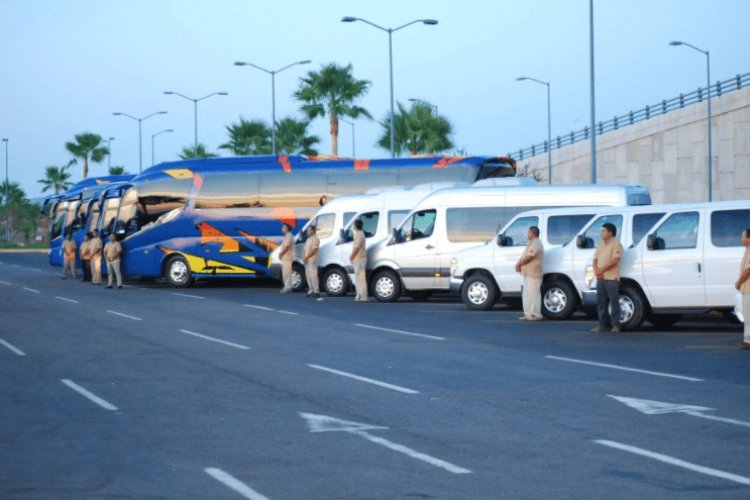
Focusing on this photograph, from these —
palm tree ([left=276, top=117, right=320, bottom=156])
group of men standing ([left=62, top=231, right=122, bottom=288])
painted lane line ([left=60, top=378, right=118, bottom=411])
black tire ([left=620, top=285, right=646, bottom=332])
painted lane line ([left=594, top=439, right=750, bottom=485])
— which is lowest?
painted lane line ([left=594, top=439, right=750, bottom=485])

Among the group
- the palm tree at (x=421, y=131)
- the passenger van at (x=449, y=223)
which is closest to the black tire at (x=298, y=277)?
the passenger van at (x=449, y=223)

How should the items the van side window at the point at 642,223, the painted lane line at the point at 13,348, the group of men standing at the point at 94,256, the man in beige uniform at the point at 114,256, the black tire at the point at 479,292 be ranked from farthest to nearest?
the group of men standing at the point at 94,256 → the man in beige uniform at the point at 114,256 → the black tire at the point at 479,292 → the van side window at the point at 642,223 → the painted lane line at the point at 13,348

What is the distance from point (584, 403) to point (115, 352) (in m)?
7.79

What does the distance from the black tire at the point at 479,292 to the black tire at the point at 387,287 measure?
4.20 meters

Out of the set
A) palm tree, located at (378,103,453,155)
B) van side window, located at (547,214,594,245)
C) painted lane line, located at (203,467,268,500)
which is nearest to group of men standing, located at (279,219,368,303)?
van side window, located at (547,214,594,245)

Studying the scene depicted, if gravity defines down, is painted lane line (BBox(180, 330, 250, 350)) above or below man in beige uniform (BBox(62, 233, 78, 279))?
below

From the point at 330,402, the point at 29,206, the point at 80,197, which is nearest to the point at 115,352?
the point at 330,402

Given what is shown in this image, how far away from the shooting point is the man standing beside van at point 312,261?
33.5 metres

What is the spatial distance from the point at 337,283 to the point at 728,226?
1433 centimetres

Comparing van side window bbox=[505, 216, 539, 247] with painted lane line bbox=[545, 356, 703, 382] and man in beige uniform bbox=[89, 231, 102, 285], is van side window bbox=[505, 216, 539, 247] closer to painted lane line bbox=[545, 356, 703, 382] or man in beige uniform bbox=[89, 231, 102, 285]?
painted lane line bbox=[545, 356, 703, 382]

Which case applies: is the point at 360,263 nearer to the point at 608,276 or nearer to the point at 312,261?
the point at 312,261

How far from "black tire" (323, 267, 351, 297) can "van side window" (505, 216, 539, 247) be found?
784cm

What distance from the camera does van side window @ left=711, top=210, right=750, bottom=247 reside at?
2116 centimetres

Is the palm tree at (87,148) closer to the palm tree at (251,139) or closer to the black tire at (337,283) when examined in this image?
the palm tree at (251,139)
